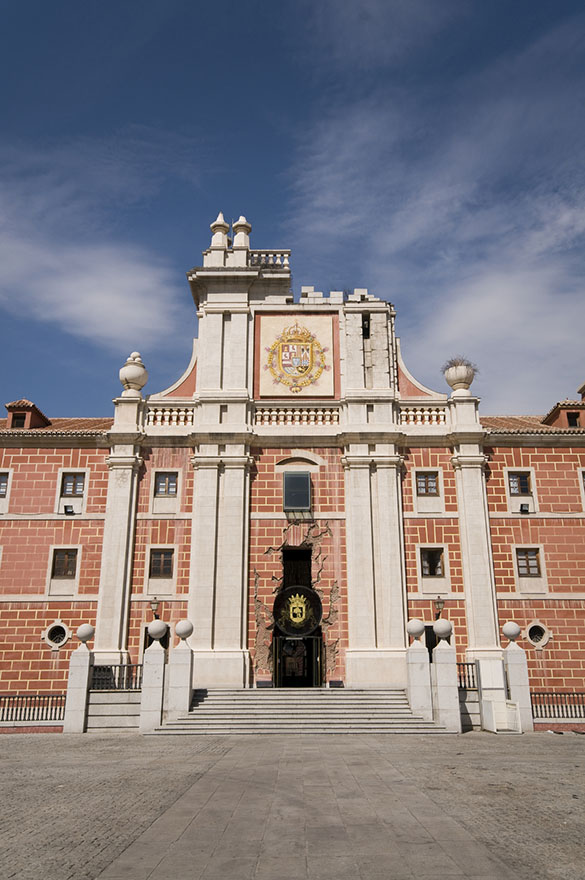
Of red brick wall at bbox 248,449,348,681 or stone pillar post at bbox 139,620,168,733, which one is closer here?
stone pillar post at bbox 139,620,168,733

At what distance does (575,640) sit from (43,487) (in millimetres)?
21164

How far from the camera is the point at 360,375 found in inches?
1122

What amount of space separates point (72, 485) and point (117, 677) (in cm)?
790

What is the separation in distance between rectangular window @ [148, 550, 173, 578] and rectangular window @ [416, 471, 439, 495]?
32.9ft

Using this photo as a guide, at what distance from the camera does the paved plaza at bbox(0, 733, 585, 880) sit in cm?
680

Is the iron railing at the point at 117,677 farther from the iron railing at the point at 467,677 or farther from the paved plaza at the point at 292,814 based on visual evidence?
the iron railing at the point at 467,677

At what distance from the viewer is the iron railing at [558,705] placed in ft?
70.8

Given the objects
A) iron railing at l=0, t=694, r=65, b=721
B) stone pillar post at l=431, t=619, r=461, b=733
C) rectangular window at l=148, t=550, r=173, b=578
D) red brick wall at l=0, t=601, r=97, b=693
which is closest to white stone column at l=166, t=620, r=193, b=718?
iron railing at l=0, t=694, r=65, b=721

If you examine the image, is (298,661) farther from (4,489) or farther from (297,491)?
(4,489)

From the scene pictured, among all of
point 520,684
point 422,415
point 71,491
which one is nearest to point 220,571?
point 71,491

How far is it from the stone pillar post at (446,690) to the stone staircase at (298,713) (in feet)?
1.10

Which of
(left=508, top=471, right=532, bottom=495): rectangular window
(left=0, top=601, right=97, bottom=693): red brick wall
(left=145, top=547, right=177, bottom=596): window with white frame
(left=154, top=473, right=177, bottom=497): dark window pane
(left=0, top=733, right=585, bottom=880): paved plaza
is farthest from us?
(left=508, top=471, right=532, bottom=495): rectangular window

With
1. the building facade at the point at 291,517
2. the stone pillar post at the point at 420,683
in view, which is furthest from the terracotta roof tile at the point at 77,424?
the stone pillar post at the point at 420,683

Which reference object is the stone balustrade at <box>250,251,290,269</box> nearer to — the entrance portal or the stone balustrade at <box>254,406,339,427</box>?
the stone balustrade at <box>254,406,339,427</box>
